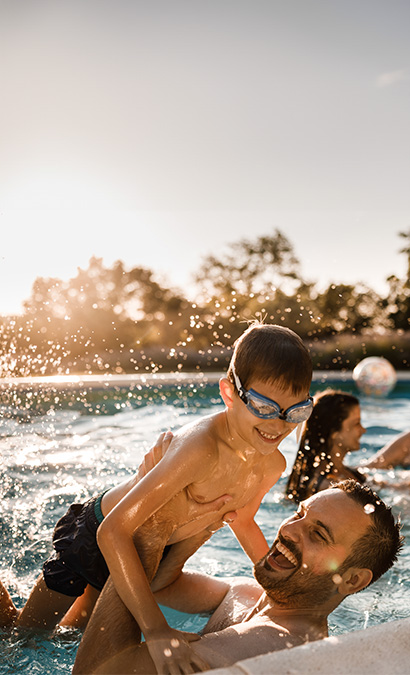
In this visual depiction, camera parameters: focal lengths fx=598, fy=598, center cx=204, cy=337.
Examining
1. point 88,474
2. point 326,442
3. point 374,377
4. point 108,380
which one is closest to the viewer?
point 326,442

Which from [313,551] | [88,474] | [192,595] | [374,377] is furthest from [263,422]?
[374,377]

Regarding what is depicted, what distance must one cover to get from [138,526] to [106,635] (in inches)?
14.2

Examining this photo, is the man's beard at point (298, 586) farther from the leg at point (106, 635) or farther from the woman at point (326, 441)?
the woman at point (326, 441)

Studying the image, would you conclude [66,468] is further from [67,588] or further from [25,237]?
[67,588]

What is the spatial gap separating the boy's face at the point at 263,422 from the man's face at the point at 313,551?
0.92ft

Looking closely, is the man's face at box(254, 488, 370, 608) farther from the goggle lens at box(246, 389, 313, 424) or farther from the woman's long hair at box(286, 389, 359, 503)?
the woman's long hair at box(286, 389, 359, 503)

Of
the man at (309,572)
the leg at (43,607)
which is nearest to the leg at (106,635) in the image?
the man at (309,572)

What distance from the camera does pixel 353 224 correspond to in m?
22.5

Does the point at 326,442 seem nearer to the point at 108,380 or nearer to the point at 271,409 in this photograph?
the point at 271,409

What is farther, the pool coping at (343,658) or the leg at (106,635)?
the leg at (106,635)

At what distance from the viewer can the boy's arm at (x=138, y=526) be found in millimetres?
1911

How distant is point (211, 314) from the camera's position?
15984 mm

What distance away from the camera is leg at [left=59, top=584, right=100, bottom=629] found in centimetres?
290

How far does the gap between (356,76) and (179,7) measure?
22.5ft
